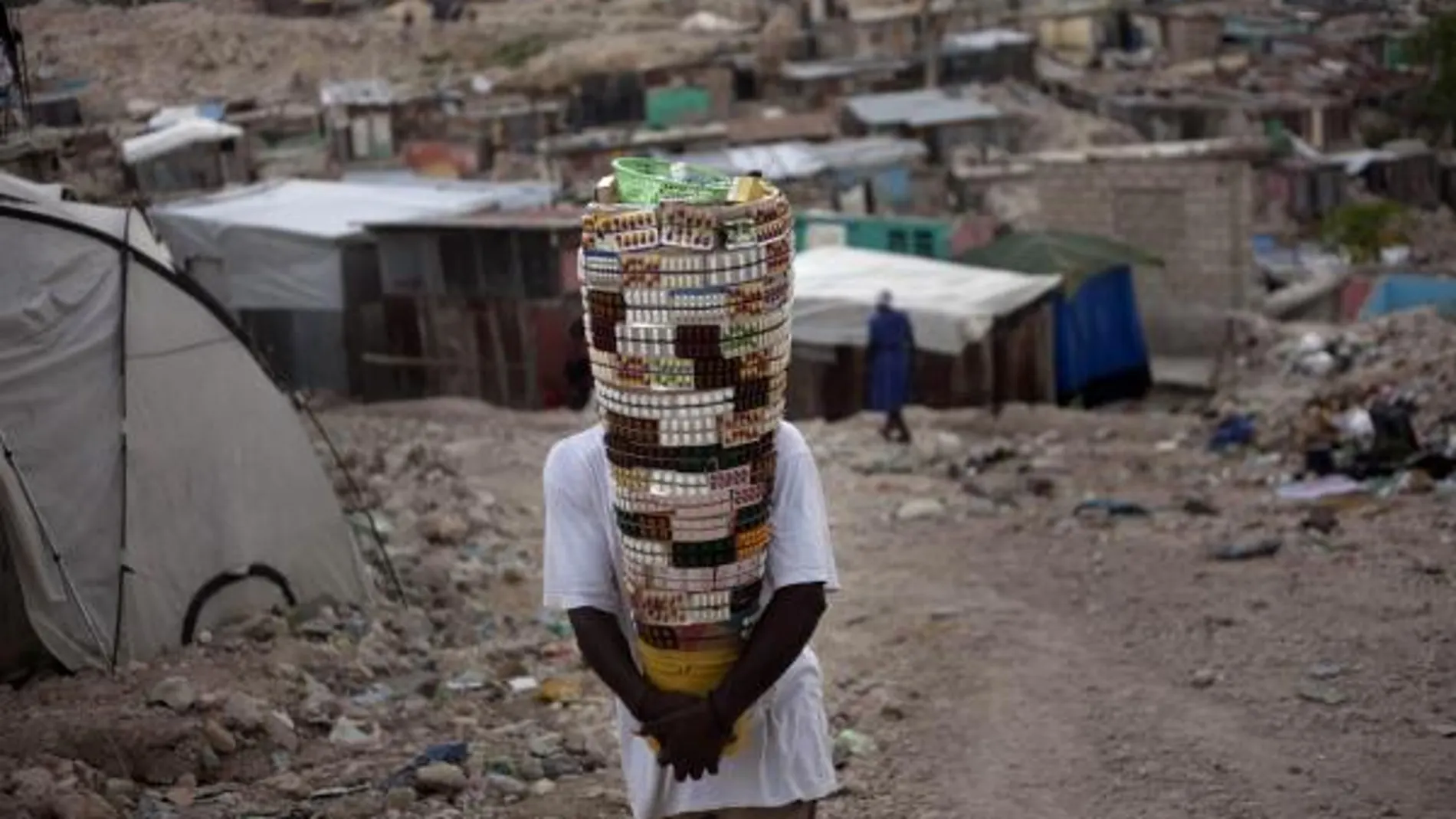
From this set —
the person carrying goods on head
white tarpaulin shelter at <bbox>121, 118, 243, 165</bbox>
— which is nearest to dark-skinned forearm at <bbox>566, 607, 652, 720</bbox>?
the person carrying goods on head

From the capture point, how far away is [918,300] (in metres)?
15.2

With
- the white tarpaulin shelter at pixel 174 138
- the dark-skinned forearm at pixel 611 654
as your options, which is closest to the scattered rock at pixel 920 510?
the dark-skinned forearm at pixel 611 654

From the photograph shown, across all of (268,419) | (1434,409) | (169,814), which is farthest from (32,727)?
(1434,409)

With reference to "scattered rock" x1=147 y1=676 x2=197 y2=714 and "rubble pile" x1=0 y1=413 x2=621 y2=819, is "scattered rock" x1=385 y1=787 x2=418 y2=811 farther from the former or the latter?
"scattered rock" x1=147 y1=676 x2=197 y2=714

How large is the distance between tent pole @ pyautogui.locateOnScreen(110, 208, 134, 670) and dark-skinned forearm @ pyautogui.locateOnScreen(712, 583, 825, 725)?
4.58 m

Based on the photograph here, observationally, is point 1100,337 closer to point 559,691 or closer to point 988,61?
point 559,691

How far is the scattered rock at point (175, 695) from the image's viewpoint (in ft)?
20.5

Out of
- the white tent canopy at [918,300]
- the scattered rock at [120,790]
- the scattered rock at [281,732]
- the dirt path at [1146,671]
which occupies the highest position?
the scattered rock at [120,790]

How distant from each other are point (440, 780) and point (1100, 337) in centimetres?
1186

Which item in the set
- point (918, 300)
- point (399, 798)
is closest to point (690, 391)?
point (399, 798)

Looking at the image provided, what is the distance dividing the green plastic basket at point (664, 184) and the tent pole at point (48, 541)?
4.33 meters

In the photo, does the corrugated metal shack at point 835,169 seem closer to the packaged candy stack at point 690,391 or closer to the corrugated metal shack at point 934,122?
the corrugated metal shack at point 934,122

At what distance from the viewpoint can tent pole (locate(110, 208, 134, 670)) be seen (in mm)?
6973

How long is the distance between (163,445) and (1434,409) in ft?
23.3
